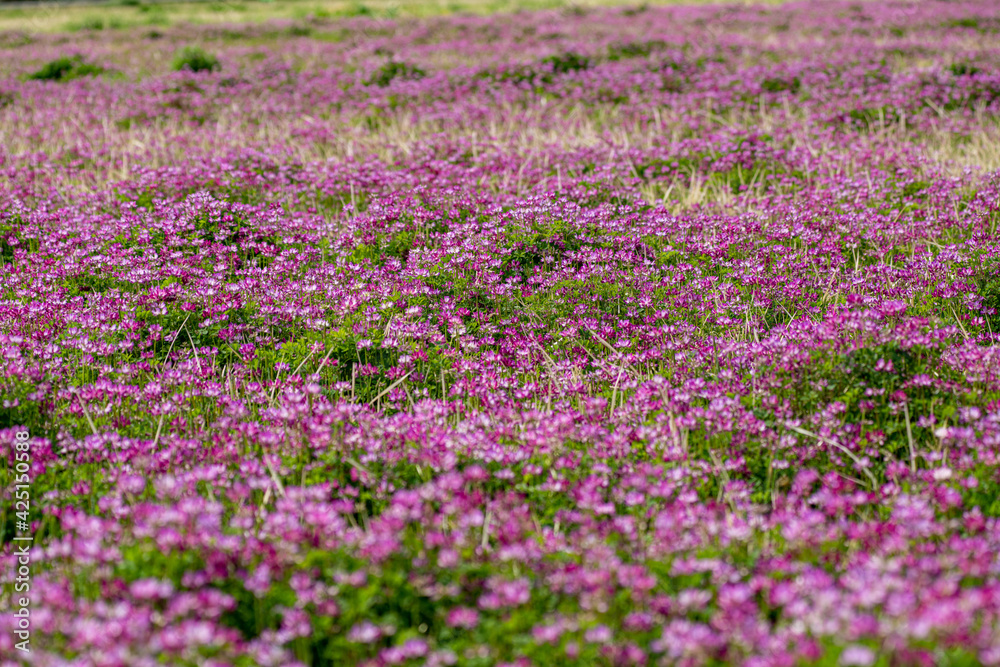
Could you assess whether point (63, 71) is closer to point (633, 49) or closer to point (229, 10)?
point (633, 49)

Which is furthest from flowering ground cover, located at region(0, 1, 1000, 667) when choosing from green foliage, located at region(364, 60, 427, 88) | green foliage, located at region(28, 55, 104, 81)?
green foliage, located at region(28, 55, 104, 81)

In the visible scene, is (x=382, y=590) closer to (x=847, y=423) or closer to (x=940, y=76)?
(x=847, y=423)

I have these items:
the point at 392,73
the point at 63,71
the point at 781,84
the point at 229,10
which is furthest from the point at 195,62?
the point at 229,10

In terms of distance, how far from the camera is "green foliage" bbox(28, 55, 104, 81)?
57.8 ft

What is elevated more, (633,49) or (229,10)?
(229,10)

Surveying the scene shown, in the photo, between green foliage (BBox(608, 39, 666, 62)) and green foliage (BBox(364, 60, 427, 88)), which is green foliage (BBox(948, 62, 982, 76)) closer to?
green foliage (BBox(608, 39, 666, 62))

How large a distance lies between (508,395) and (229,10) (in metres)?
42.1

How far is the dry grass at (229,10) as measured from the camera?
3273 cm

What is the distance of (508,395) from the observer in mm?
4559

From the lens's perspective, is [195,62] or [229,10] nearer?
[195,62]

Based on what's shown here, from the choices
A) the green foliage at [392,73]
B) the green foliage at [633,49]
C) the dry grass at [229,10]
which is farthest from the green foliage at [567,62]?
the dry grass at [229,10]

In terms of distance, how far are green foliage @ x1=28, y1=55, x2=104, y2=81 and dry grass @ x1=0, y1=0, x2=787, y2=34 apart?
15.2 meters

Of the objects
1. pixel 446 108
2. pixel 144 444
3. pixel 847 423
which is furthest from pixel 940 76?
pixel 144 444

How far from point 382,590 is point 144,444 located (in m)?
1.88
